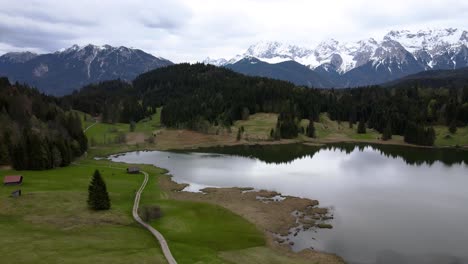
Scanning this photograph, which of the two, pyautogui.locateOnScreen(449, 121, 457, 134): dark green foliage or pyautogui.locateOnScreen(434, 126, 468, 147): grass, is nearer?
pyautogui.locateOnScreen(434, 126, 468, 147): grass

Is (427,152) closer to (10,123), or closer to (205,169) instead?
(205,169)

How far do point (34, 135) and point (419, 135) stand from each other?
525 feet

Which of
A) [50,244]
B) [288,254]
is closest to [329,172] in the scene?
[288,254]

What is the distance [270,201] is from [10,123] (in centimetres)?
8918

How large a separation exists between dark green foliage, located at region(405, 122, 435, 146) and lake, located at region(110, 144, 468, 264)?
42.9ft

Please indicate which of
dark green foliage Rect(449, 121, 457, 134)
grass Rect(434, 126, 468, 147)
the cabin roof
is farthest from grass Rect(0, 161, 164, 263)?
dark green foliage Rect(449, 121, 457, 134)

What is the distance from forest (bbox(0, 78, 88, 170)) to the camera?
103 m

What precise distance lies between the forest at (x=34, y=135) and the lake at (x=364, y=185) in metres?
20.4

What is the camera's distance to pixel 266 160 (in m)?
142

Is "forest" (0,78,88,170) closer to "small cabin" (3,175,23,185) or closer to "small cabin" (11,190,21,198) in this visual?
"small cabin" (3,175,23,185)

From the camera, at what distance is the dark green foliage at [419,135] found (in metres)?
184

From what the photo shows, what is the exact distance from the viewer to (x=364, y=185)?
97.4 m

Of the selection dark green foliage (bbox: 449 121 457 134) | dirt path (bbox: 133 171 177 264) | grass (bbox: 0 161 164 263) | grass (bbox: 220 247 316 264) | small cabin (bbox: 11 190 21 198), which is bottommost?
grass (bbox: 220 247 316 264)

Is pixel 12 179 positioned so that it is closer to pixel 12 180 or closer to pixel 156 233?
pixel 12 180
